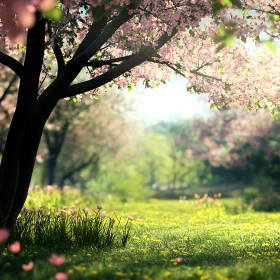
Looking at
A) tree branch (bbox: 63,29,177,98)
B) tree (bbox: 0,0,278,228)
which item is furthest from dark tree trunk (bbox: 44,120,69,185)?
tree branch (bbox: 63,29,177,98)

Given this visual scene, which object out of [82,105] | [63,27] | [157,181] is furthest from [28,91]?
[157,181]

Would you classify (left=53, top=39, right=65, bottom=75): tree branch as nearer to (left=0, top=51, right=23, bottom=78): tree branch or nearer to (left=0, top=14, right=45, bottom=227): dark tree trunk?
(left=0, top=14, right=45, bottom=227): dark tree trunk

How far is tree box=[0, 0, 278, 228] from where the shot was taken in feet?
28.3

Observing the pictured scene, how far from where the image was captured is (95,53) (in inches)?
370

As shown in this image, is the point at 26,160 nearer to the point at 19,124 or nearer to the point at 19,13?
the point at 19,124

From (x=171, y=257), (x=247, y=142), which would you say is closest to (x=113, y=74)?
(x=171, y=257)

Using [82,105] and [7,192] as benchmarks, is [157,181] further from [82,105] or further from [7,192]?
[7,192]

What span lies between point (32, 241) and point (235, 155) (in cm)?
A: 3024

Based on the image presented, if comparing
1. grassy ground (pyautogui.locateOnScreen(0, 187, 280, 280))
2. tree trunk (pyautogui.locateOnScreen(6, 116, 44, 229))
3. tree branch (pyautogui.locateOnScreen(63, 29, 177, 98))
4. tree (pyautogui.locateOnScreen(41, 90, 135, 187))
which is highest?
tree (pyautogui.locateOnScreen(41, 90, 135, 187))

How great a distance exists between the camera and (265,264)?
712 centimetres

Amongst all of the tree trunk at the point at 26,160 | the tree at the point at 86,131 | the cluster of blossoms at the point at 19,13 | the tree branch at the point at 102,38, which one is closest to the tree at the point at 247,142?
the tree at the point at 86,131

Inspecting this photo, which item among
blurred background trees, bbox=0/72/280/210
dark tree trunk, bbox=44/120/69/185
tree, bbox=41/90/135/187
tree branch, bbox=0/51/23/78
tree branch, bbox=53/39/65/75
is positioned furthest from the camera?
dark tree trunk, bbox=44/120/69/185

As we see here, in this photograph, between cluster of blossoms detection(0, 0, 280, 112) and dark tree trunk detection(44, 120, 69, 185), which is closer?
cluster of blossoms detection(0, 0, 280, 112)

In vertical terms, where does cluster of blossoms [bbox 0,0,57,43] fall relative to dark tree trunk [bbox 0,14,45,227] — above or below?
above
